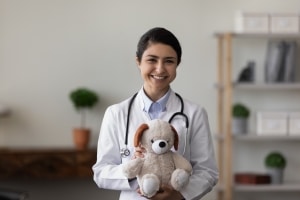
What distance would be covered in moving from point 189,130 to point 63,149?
8.88 feet

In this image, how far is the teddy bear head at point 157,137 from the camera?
4.90 feet

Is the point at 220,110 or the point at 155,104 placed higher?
the point at 155,104

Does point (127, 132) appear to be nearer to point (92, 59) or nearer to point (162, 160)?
point (162, 160)

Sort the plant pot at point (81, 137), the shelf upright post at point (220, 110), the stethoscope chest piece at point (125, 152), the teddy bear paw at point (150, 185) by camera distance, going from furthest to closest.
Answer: the shelf upright post at point (220, 110) → the plant pot at point (81, 137) → the stethoscope chest piece at point (125, 152) → the teddy bear paw at point (150, 185)

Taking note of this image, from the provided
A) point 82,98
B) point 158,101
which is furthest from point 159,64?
point 82,98

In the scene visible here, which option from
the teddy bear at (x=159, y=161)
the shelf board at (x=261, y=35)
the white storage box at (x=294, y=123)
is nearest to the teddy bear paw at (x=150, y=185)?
the teddy bear at (x=159, y=161)

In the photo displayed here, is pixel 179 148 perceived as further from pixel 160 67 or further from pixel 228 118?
pixel 228 118

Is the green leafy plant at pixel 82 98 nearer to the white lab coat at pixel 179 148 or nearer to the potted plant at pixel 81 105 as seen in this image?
the potted plant at pixel 81 105

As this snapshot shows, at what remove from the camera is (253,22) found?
170 inches

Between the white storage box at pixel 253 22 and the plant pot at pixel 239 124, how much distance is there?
0.62 meters

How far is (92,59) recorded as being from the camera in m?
4.41

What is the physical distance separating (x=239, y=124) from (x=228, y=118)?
0.31 feet

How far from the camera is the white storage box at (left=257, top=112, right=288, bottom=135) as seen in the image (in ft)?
14.1

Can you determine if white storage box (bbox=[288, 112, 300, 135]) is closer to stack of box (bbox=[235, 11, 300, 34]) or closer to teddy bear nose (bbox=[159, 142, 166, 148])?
stack of box (bbox=[235, 11, 300, 34])
